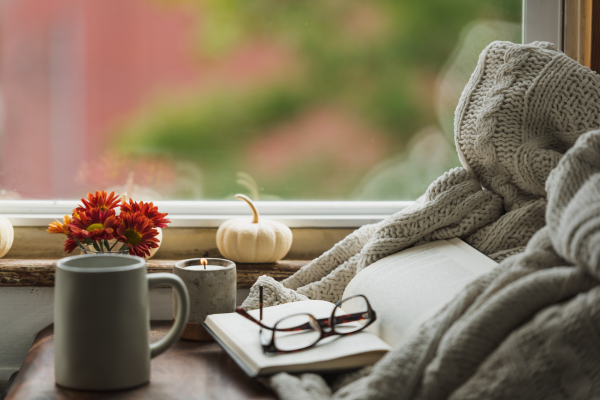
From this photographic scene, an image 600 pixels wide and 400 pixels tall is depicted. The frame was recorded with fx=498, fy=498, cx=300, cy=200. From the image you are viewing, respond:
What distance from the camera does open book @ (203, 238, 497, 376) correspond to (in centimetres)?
62

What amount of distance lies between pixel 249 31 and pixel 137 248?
0.66 metres

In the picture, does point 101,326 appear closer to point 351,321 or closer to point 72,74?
point 351,321

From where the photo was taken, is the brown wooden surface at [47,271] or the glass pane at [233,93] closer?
the brown wooden surface at [47,271]

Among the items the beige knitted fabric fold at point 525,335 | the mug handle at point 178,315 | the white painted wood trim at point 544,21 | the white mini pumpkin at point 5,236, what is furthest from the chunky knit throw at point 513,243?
the white mini pumpkin at point 5,236

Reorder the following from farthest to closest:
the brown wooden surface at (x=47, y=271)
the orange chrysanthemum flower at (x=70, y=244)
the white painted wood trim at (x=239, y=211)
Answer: the white painted wood trim at (x=239, y=211), the brown wooden surface at (x=47, y=271), the orange chrysanthemum flower at (x=70, y=244)

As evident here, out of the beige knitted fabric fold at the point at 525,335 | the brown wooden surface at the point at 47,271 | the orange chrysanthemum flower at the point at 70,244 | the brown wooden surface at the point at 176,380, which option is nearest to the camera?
the beige knitted fabric fold at the point at 525,335

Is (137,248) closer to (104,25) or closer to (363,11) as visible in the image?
(104,25)

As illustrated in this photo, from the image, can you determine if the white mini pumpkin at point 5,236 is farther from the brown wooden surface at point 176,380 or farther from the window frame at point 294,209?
the brown wooden surface at point 176,380

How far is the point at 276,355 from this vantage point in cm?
63

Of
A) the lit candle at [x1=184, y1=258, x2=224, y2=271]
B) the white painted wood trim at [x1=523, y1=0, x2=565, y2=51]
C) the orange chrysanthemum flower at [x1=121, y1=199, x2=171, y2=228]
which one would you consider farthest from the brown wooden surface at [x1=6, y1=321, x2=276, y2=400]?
the white painted wood trim at [x1=523, y1=0, x2=565, y2=51]

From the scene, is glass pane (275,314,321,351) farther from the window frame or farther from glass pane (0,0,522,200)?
glass pane (0,0,522,200)

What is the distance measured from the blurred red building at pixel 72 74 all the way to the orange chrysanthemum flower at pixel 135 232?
48cm

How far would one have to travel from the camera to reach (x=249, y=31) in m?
1.26

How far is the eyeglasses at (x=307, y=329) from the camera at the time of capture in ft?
2.12
